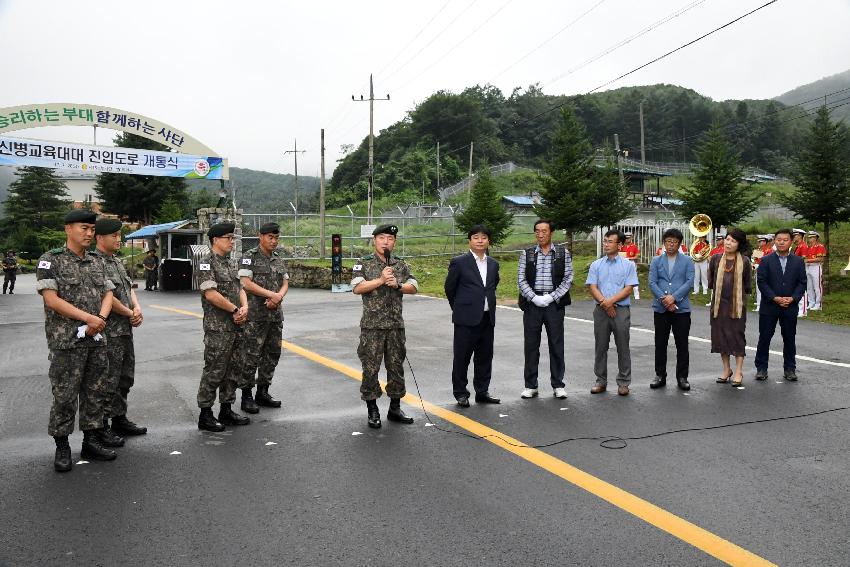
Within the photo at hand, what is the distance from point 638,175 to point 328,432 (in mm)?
65315

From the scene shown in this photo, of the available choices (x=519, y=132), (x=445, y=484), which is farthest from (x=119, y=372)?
(x=519, y=132)

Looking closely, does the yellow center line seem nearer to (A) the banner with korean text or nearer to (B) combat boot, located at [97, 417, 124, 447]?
(B) combat boot, located at [97, 417, 124, 447]

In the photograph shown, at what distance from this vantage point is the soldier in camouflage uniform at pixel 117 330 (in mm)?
5848

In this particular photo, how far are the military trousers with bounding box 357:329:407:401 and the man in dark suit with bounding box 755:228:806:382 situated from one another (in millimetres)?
4622

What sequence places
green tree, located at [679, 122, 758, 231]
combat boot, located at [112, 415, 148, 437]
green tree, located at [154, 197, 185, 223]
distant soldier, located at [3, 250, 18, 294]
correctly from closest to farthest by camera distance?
combat boot, located at [112, 415, 148, 437] → green tree, located at [679, 122, 758, 231] → distant soldier, located at [3, 250, 18, 294] → green tree, located at [154, 197, 185, 223]

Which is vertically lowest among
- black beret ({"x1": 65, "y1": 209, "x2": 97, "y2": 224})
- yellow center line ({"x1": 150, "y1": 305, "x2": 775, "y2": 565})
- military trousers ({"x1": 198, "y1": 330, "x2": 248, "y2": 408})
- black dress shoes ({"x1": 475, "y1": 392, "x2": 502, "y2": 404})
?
yellow center line ({"x1": 150, "y1": 305, "x2": 775, "y2": 565})

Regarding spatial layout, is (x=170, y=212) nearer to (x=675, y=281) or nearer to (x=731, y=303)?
(x=675, y=281)

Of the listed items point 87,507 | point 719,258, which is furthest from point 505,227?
point 87,507

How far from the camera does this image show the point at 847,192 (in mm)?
19484

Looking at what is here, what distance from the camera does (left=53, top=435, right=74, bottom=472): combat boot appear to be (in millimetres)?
5020

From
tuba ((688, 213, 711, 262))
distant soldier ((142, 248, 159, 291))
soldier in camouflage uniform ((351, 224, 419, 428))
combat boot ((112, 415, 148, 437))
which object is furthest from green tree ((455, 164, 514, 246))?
combat boot ((112, 415, 148, 437))

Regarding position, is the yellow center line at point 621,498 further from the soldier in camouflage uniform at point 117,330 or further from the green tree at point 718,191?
the green tree at point 718,191

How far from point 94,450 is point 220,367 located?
125 cm

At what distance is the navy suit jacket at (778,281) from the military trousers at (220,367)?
20.3 feet
